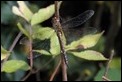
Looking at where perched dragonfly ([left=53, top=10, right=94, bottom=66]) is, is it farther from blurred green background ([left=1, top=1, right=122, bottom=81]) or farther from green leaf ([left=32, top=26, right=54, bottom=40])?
blurred green background ([left=1, top=1, right=122, bottom=81])

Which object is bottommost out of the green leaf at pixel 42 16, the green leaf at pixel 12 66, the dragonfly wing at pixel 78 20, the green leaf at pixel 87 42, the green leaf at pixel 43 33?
the green leaf at pixel 12 66

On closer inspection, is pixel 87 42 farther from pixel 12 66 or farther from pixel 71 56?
pixel 71 56

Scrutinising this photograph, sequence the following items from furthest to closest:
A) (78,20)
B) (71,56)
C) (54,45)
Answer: (71,56), (78,20), (54,45)

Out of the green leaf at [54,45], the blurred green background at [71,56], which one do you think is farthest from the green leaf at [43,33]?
the blurred green background at [71,56]

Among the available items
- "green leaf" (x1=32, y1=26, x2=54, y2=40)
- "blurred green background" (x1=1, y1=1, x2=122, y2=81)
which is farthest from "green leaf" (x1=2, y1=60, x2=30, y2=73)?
"blurred green background" (x1=1, y1=1, x2=122, y2=81)

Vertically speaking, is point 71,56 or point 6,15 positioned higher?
point 6,15

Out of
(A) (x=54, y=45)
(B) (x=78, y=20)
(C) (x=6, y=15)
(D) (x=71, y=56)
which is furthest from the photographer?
(D) (x=71, y=56)

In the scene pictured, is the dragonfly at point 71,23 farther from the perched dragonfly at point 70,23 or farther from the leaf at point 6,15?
the leaf at point 6,15

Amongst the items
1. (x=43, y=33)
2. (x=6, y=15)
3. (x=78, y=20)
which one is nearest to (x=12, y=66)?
(x=43, y=33)

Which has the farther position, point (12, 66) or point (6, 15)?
point (6, 15)

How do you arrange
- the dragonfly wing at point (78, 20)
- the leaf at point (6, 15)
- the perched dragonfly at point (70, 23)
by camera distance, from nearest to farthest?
the perched dragonfly at point (70, 23) < the dragonfly wing at point (78, 20) < the leaf at point (6, 15)

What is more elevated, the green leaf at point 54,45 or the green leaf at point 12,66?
the green leaf at point 54,45
